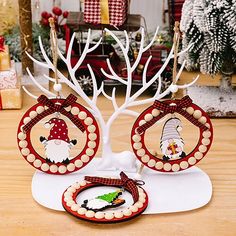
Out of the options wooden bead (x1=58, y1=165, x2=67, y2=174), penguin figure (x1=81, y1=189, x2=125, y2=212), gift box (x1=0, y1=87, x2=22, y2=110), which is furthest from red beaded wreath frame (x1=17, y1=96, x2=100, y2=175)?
gift box (x1=0, y1=87, x2=22, y2=110)

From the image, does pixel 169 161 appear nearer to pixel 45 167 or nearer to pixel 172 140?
pixel 172 140

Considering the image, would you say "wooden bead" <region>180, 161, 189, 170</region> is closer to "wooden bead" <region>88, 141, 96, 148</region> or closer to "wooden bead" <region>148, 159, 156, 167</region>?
"wooden bead" <region>148, 159, 156, 167</region>

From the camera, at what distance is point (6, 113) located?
140cm

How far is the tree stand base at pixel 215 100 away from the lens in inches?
55.1

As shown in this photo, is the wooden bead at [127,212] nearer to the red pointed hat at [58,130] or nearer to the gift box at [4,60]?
the red pointed hat at [58,130]

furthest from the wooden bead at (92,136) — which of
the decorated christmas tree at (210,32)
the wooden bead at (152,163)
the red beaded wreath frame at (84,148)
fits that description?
the decorated christmas tree at (210,32)

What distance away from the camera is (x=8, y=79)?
1.41 metres

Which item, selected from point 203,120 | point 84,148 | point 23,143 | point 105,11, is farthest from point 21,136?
point 105,11

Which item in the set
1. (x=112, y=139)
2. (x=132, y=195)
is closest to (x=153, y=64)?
(x=112, y=139)

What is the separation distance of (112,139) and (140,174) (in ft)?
0.64

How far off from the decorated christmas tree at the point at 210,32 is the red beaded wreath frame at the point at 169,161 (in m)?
0.30

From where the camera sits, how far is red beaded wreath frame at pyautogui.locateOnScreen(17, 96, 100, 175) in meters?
1.07

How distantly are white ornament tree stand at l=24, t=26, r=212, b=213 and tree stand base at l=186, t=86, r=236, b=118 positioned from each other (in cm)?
29

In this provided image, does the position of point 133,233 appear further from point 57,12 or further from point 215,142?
point 57,12
